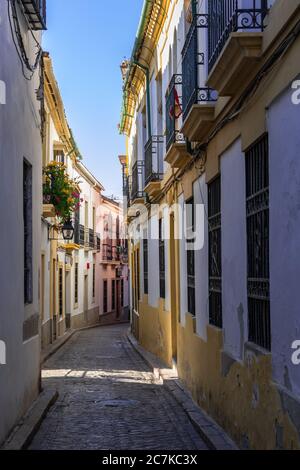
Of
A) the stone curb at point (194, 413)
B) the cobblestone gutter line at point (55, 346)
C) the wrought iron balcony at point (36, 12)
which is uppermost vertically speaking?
the wrought iron balcony at point (36, 12)

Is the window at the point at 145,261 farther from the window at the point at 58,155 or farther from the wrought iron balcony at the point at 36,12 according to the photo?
the wrought iron balcony at the point at 36,12

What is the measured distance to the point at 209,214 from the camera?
8969 mm

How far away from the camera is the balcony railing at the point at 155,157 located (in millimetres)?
14820

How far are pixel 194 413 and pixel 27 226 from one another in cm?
313

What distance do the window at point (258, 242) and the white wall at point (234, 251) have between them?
167 millimetres

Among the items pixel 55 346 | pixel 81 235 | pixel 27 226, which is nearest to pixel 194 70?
pixel 27 226

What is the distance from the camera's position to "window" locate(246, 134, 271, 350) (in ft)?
20.0

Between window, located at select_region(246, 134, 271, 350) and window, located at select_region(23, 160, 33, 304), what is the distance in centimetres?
354

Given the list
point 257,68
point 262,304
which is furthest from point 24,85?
point 262,304

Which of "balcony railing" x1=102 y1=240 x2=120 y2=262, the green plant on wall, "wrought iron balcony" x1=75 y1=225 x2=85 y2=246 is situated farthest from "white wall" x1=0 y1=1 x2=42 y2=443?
"balcony railing" x1=102 y1=240 x2=120 y2=262

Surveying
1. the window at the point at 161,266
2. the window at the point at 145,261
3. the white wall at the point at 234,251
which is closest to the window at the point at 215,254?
the white wall at the point at 234,251

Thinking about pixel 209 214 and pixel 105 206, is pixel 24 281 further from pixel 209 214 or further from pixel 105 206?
pixel 105 206

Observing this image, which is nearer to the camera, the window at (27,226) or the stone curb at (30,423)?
the stone curb at (30,423)

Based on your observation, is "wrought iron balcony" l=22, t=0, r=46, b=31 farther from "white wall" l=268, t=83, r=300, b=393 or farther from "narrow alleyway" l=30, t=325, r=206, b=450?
"narrow alleyway" l=30, t=325, r=206, b=450
